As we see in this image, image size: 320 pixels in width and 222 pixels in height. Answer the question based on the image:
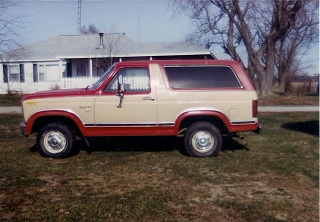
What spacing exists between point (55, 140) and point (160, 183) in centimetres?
275

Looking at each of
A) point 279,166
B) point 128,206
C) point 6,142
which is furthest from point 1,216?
point 6,142

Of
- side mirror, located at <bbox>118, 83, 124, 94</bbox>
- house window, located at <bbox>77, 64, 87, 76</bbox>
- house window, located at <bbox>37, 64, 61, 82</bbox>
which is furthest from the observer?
house window, located at <bbox>77, 64, 87, 76</bbox>

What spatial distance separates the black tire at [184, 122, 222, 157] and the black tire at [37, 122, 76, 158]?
7.57 ft

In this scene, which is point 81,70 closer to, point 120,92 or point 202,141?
point 120,92

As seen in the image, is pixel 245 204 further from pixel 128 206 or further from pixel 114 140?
pixel 114 140

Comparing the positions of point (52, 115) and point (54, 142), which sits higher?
point (52, 115)

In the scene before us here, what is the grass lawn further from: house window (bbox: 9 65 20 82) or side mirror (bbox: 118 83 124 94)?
house window (bbox: 9 65 20 82)

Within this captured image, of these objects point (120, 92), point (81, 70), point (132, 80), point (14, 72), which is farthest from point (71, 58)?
point (120, 92)

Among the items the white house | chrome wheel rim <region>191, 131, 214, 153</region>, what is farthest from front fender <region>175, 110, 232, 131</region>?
the white house

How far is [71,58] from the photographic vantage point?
28812 mm

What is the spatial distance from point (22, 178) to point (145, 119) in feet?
8.27

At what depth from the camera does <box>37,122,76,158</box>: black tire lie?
778cm

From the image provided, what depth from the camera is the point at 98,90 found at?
7.73m

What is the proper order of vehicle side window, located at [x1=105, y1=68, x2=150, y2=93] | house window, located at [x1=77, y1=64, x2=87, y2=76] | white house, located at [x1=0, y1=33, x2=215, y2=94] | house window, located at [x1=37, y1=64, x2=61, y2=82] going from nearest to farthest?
vehicle side window, located at [x1=105, y1=68, x2=150, y2=93], white house, located at [x1=0, y1=33, x2=215, y2=94], house window, located at [x1=37, y1=64, x2=61, y2=82], house window, located at [x1=77, y1=64, x2=87, y2=76]
